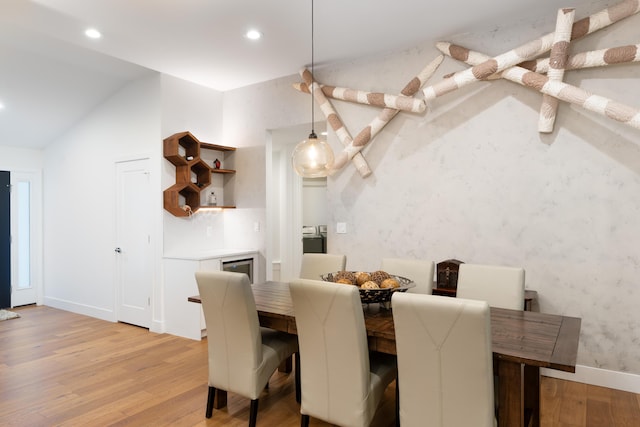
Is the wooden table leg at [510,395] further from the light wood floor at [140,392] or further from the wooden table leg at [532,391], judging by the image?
the light wood floor at [140,392]

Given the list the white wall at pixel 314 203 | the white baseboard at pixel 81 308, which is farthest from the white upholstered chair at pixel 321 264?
the white wall at pixel 314 203

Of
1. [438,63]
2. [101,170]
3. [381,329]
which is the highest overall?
[438,63]

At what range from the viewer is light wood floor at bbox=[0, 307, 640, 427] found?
8.50 ft

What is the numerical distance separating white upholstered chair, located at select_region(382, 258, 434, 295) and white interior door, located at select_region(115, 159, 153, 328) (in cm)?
291

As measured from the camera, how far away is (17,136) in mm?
5418

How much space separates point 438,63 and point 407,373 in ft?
9.43

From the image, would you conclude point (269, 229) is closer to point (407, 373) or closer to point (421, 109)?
point (421, 109)

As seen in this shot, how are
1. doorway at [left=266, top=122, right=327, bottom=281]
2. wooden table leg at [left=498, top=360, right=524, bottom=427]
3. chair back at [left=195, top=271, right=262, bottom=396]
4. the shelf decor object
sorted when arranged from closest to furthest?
1. wooden table leg at [left=498, top=360, right=524, bottom=427]
2. chair back at [left=195, top=271, right=262, bottom=396]
3. the shelf decor object
4. doorway at [left=266, top=122, right=327, bottom=281]

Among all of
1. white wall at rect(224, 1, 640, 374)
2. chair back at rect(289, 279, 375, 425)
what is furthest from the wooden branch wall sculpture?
chair back at rect(289, 279, 375, 425)

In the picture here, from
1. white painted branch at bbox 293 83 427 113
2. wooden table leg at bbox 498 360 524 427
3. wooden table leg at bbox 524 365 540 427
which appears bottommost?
wooden table leg at bbox 524 365 540 427

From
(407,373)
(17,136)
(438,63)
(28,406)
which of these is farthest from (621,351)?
(17,136)

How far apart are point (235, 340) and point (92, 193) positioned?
12.6 ft

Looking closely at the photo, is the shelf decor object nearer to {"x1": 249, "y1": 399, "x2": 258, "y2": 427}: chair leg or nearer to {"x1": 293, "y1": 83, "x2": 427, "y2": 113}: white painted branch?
{"x1": 293, "y1": 83, "x2": 427, "y2": 113}: white painted branch

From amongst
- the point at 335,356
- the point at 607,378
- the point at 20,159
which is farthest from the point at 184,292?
the point at 607,378
